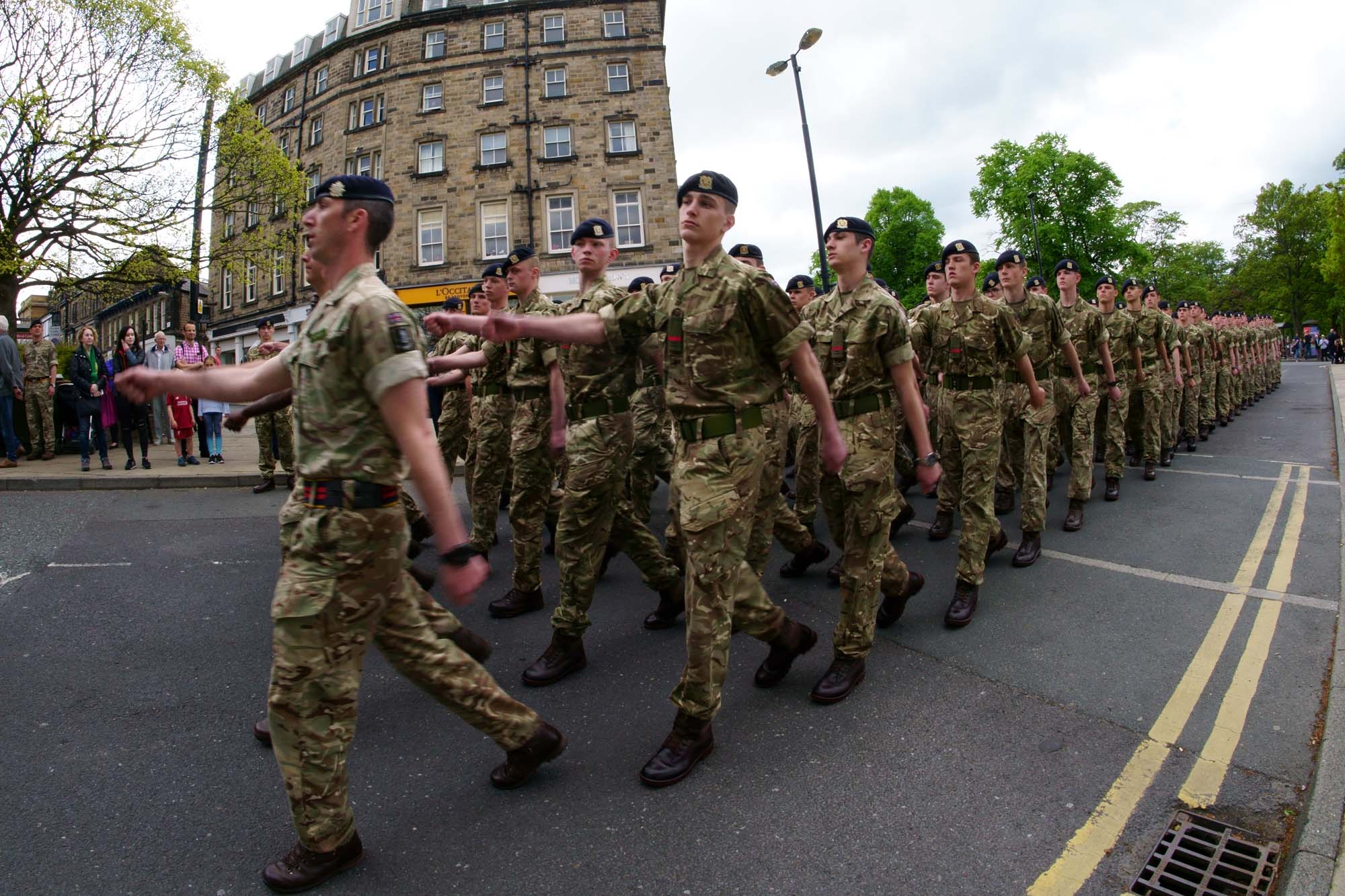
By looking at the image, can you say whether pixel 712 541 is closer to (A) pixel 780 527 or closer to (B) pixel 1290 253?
(A) pixel 780 527

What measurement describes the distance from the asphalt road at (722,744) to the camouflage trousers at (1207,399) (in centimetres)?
899

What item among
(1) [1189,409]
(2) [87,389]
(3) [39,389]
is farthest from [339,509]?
(1) [1189,409]

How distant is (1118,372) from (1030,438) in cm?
378

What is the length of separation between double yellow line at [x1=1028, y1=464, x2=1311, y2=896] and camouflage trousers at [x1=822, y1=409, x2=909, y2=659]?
46.8 inches

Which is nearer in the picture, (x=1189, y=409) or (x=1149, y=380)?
(x=1149, y=380)

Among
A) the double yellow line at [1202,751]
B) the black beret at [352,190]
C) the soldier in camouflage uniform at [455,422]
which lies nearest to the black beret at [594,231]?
the black beret at [352,190]

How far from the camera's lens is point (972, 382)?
17.0ft

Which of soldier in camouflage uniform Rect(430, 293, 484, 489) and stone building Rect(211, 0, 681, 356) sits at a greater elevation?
stone building Rect(211, 0, 681, 356)

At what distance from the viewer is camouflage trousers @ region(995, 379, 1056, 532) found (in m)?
5.92

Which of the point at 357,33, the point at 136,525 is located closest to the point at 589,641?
the point at 136,525

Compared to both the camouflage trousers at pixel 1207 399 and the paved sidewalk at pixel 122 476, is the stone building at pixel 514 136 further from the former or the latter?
the paved sidewalk at pixel 122 476

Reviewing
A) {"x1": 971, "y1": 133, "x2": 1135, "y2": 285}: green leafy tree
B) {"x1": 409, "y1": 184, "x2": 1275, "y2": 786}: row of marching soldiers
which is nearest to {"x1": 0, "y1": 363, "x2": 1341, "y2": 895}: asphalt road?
{"x1": 409, "y1": 184, "x2": 1275, "y2": 786}: row of marching soldiers

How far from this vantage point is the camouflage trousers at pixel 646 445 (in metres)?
5.54

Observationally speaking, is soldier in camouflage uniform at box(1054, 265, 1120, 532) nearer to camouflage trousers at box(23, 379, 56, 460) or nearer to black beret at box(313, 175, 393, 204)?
black beret at box(313, 175, 393, 204)
